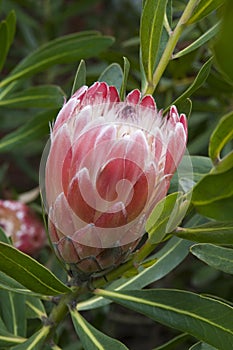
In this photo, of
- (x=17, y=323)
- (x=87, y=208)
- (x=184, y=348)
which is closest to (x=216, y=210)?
(x=87, y=208)

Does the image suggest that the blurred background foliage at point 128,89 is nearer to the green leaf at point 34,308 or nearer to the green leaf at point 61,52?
the green leaf at point 61,52

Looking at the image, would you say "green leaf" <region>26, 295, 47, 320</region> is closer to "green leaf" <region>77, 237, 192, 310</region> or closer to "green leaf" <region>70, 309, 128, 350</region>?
"green leaf" <region>77, 237, 192, 310</region>

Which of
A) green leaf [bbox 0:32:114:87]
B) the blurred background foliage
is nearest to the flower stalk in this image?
the blurred background foliage

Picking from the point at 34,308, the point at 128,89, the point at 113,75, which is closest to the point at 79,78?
the point at 113,75

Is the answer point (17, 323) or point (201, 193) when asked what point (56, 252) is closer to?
point (201, 193)

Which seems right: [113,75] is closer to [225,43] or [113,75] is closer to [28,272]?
[28,272]

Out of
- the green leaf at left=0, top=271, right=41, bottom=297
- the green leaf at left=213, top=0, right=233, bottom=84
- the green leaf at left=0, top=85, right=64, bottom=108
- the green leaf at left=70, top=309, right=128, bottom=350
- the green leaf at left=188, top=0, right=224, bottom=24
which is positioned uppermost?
the green leaf at left=213, top=0, right=233, bottom=84

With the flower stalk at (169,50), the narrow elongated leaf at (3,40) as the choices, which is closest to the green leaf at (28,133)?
the narrow elongated leaf at (3,40)
